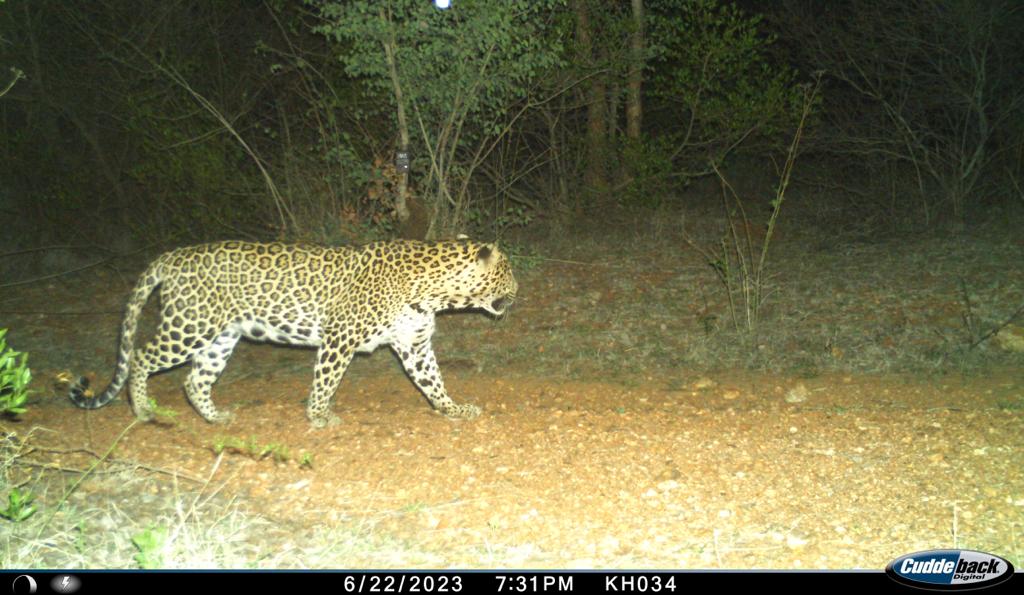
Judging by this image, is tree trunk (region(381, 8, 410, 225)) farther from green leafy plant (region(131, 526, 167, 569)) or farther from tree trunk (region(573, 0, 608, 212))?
green leafy plant (region(131, 526, 167, 569))

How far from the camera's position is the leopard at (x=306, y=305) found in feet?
20.3

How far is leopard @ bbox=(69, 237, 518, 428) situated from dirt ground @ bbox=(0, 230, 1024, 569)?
0.33 meters

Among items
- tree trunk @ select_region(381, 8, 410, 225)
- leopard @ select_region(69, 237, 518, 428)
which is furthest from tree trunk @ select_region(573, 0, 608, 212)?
leopard @ select_region(69, 237, 518, 428)

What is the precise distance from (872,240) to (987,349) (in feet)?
16.0

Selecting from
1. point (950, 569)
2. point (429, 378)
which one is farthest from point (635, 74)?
point (950, 569)

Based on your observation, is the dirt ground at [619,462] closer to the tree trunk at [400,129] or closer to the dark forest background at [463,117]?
the tree trunk at [400,129]

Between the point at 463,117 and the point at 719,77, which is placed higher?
the point at 719,77

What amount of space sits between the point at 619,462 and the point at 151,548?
2.73 meters

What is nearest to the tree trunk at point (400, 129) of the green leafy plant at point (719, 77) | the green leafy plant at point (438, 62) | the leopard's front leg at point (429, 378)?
the green leafy plant at point (438, 62)

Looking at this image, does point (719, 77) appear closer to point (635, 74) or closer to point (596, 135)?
point (635, 74)

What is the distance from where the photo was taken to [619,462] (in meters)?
5.11

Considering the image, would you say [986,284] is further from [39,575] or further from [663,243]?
[39,575]

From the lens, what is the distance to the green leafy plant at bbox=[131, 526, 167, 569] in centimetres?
344

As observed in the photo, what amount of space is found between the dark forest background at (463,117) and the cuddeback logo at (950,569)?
6.72 meters
